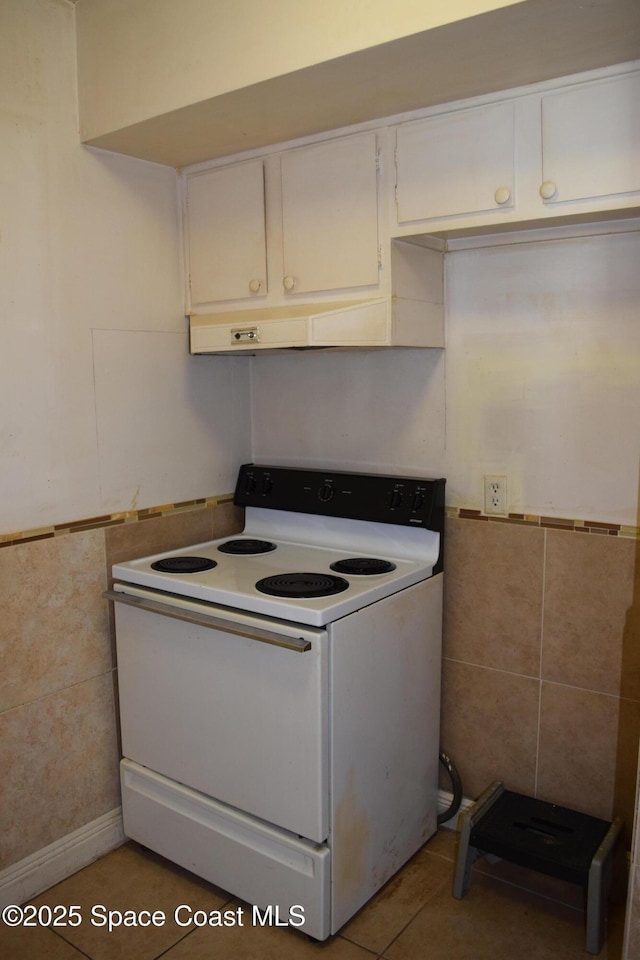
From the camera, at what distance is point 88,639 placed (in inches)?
85.2

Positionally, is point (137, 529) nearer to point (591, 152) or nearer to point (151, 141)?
point (151, 141)

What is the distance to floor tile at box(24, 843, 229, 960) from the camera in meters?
1.86

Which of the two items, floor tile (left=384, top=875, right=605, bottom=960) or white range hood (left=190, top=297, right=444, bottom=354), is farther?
white range hood (left=190, top=297, right=444, bottom=354)

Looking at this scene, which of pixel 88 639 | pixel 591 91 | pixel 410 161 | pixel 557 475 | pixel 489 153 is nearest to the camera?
pixel 591 91

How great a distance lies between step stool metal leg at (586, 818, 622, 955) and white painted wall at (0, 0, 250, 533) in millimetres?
1511

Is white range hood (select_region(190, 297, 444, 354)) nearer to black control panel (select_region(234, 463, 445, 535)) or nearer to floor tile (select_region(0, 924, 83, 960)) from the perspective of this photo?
black control panel (select_region(234, 463, 445, 535))

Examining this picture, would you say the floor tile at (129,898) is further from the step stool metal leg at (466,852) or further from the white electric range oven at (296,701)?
the step stool metal leg at (466,852)

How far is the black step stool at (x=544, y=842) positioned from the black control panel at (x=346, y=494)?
0.77 meters

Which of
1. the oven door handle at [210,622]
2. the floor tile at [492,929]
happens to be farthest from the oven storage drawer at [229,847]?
the oven door handle at [210,622]

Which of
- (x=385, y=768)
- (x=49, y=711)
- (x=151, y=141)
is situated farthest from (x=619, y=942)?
(x=151, y=141)

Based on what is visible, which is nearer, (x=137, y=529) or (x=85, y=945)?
(x=85, y=945)

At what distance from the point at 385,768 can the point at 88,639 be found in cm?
91

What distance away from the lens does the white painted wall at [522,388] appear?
6.16 ft

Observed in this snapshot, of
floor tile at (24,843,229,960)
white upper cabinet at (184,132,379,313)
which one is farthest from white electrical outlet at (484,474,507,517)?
floor tile at (24,843,229,960)
